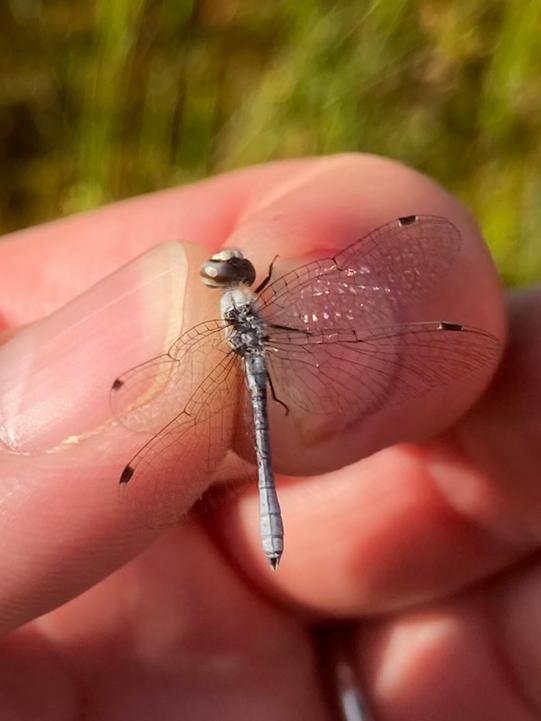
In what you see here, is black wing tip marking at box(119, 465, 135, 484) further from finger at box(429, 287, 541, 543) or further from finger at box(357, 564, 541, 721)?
finger at box(357, 564, 541, 721)

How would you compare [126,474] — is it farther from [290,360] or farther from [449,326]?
[449,326]

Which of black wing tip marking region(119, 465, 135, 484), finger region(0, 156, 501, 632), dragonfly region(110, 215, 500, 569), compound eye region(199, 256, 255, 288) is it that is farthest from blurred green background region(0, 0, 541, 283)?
black wing tip marking region(119, 465, 135, 484)

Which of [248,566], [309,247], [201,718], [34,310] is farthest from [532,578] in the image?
[34,310]

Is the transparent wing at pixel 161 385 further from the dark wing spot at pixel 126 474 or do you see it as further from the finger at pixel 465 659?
the finger at pixel 465 659

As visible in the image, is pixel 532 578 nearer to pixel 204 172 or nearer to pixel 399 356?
pixel 399 356

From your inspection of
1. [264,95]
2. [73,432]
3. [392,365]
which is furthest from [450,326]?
[264,95]

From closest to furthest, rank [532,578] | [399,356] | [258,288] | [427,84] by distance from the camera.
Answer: [399,356], [258,288], [532,578], [427,84]

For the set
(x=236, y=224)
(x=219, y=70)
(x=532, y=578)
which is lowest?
(x=532, y=578)
